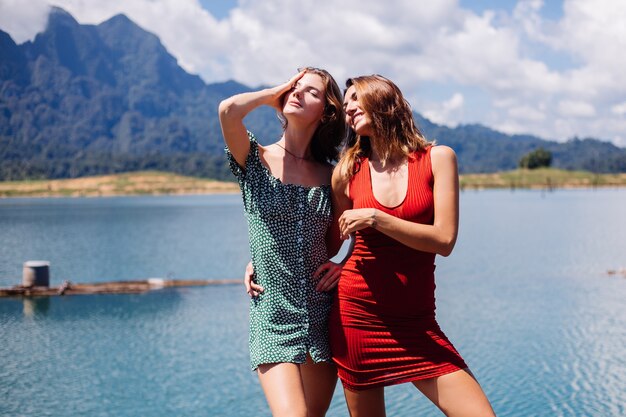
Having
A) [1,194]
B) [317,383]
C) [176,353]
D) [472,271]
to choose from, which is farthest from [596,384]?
[1,194]

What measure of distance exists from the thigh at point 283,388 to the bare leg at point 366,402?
0.26 m

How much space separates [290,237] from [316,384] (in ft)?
2.49

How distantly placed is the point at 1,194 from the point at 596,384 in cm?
12846

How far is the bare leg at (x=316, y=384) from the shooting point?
328 cm

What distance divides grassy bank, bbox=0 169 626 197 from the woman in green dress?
394 feet

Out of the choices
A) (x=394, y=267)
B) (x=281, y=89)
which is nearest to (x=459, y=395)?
(x=394, y=267)

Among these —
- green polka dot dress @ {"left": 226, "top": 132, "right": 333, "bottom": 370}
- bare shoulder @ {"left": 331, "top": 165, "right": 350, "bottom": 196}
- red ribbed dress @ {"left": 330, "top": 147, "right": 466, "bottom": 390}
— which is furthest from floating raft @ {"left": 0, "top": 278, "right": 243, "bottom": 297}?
red ribbed dress @ {"left": 330, "top": 147, "right": 466, "bottom": 390}

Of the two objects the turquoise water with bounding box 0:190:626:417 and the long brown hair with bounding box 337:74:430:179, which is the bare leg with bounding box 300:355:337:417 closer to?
the long brown hair with bounding box 337:74:430:179

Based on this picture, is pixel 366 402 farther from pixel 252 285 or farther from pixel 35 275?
pixel 35 275

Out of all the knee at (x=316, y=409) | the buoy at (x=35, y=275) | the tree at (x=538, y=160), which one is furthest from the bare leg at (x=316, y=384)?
the tree at (x=538, y=160)

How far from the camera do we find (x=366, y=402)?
3154 millimetres

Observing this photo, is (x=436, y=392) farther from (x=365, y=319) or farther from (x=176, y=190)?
(x=176, y=190)

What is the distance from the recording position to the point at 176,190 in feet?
444

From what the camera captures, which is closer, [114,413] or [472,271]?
[114,413]
